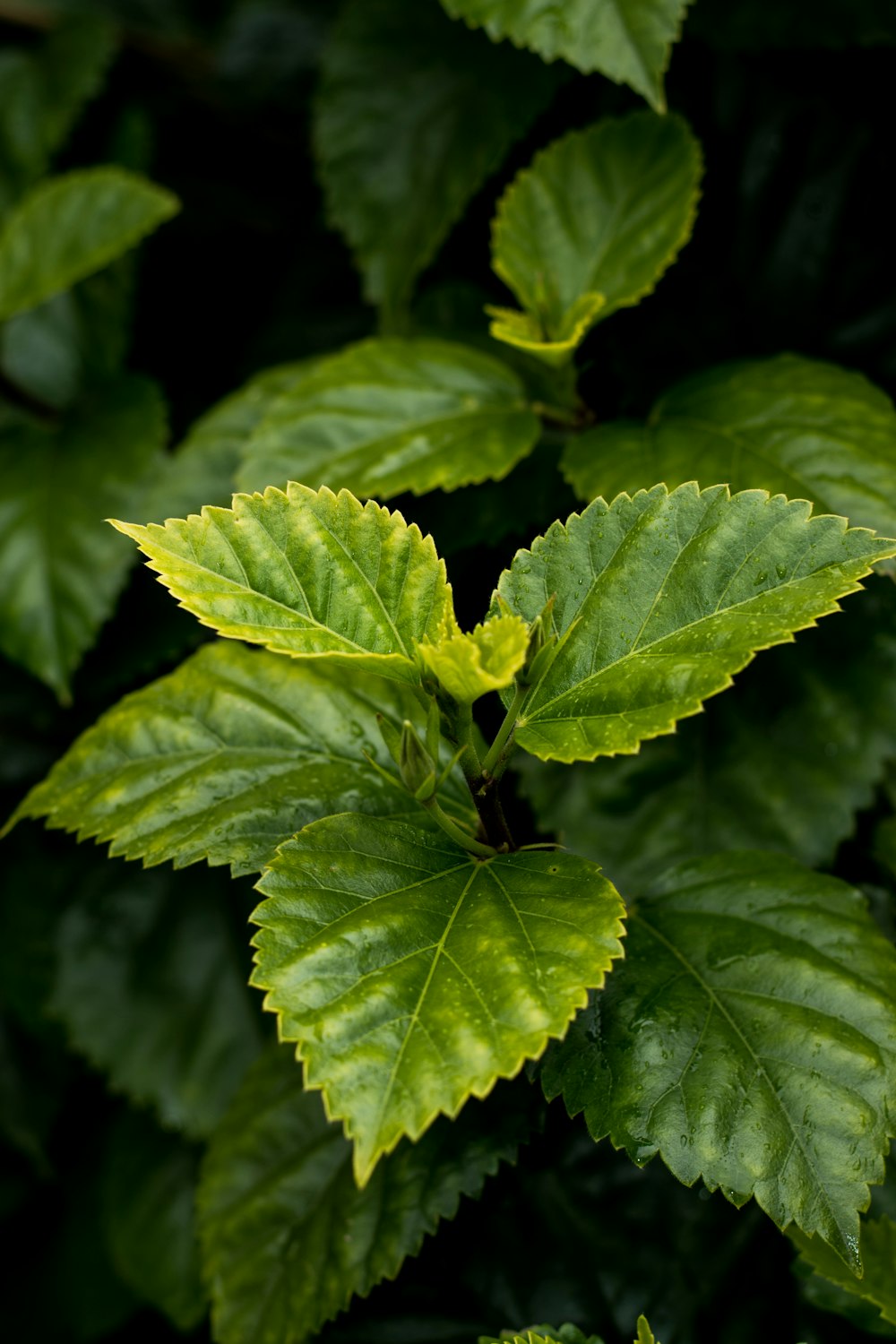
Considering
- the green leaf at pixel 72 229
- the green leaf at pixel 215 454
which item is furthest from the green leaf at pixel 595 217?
the green leaf at pixel 72 229

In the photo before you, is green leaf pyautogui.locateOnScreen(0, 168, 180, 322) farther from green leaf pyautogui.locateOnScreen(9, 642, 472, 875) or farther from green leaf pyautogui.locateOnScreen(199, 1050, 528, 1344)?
green leaf pyautogui.locateOnScreen(199, 1050, 528, 1344)

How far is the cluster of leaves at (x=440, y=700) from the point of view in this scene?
77 centimetres

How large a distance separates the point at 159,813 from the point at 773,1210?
0.49 metres

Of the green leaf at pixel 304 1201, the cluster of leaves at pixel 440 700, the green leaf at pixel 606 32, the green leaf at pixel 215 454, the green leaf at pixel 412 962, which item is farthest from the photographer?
the green leaf at pixel 215 454

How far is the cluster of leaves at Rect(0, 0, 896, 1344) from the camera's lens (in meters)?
0.77

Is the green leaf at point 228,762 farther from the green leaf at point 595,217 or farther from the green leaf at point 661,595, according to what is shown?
the green leaf at point 595,217

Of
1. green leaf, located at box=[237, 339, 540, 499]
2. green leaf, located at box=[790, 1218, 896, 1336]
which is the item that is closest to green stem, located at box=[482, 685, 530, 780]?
green leaf, located at box=[237, 339, 540, 499]

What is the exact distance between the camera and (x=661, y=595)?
817 mm

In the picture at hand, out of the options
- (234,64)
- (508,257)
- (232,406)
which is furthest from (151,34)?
(508,257)

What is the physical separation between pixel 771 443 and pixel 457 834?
0.46 m

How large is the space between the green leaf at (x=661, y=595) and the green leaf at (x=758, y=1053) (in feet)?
0.68

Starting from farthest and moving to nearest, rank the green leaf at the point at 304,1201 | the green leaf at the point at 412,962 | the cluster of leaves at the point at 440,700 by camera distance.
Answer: the green leaf at the point at 304,1201 → the cluster of leaves at the point at 440,700 → the green leaf at the point at 412,962

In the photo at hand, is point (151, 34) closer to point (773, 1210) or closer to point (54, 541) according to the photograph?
point (54, 541)

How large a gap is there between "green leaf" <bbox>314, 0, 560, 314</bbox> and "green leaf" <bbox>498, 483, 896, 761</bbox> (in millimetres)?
714
